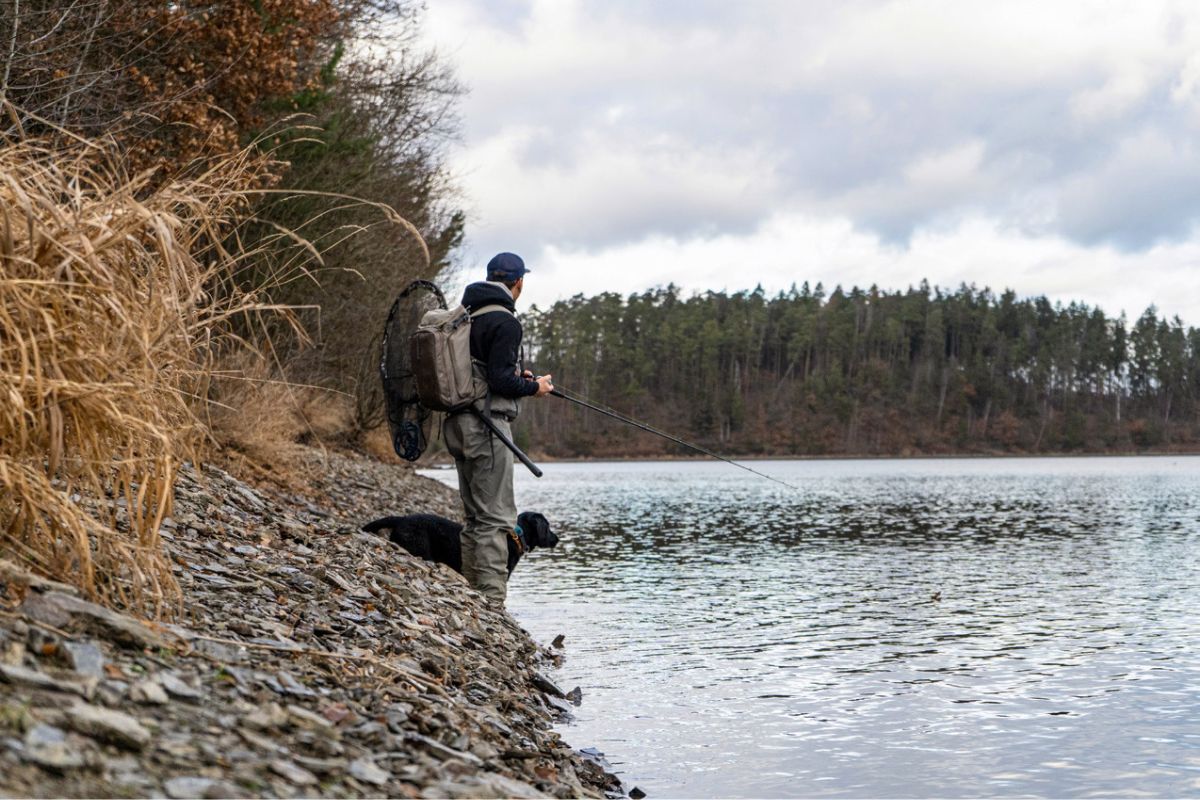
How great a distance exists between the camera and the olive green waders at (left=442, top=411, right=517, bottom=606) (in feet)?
27.6

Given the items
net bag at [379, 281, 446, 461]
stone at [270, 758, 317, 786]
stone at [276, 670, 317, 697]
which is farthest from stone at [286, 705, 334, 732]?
net bag at [379, 281, 446, 461]

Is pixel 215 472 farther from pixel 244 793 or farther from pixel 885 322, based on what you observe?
pixel 885 322

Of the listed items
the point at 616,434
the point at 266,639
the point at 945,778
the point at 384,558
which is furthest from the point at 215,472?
the point at 616,434

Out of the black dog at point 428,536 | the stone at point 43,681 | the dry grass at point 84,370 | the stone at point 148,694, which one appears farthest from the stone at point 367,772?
the black dog at point 428,536

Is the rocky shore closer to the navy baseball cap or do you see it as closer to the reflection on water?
the reflection on water

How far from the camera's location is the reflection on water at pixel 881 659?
6527mm

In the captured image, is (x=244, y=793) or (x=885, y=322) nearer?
(x=244, y=793)

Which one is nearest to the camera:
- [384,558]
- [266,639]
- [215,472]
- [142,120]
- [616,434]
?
[266,639]

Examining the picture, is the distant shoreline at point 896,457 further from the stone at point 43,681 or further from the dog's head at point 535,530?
the stone at point 43,681

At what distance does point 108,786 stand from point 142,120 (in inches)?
366

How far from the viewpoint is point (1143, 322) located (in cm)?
13650

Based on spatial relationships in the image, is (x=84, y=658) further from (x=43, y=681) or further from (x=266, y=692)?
(x=266, y=692)

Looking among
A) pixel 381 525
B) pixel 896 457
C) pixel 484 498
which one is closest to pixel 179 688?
pixel 484 498

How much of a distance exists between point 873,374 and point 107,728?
5160 inches
